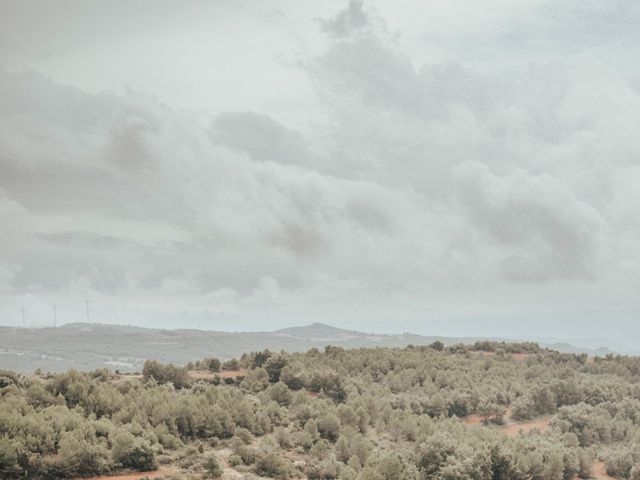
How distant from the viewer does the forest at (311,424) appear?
96.8ft

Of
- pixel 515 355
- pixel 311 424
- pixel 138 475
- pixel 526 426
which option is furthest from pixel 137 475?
pixel 515 355

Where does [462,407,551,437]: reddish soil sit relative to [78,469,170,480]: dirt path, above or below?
below

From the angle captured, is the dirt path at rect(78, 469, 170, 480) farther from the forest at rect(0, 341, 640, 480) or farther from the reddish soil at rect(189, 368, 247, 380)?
the reddish soil at rect(189, 368, 247, 380)

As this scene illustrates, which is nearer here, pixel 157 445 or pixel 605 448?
pixel 157 445

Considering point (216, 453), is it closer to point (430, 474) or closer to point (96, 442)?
point (96, 442)

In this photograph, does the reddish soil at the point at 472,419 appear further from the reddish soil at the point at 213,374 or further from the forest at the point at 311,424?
the reddish soil at the point at 213,374

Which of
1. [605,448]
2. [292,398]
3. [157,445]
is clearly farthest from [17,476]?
[605,448]

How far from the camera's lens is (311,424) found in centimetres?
3900

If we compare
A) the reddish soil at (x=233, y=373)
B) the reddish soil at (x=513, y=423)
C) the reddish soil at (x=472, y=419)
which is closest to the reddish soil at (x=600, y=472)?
the reddish soil at (x=513, y=423)

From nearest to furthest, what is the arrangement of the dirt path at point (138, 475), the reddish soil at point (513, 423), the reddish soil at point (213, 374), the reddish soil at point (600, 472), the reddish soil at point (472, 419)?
the dirt path at point (138, 475)
the reddish soil at point (600, 472)
the reddish soil at point (513, 423)
the reddish soil at point (472, 419)
the reddish soil at point (213, 374)

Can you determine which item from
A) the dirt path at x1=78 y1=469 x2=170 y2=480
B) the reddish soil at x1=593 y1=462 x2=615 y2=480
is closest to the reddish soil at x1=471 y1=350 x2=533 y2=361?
the reddish soil at x1=593 y1=462 x2=615 y2=480

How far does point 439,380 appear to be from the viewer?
197ft

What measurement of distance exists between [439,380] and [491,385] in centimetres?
444

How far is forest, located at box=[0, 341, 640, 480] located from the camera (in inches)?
1162
